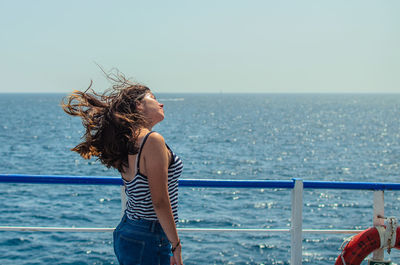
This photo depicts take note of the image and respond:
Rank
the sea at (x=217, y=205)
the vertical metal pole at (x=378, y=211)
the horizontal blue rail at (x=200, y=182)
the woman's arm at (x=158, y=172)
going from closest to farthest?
the woman's arm at (x=158, y=172) < the horizontal blue rail at (x=200, y=182) < the vertical metal pole at (x=378, y=211) < the sea at (x=217, y=205)

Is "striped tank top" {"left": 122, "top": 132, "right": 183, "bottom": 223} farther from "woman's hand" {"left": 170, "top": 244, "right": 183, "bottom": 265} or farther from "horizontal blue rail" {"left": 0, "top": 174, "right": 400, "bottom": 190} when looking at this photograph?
"horizontal blue rail" {"left": 0, "top": 174, "right": 400, "bottom": 190}

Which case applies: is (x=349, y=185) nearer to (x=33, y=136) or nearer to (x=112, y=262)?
(x=112, y=262)

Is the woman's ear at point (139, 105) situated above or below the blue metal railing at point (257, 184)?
above

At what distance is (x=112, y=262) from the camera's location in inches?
421

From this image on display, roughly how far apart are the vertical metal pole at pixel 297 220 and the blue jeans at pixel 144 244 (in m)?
1.13

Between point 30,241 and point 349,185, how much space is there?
35.7ft

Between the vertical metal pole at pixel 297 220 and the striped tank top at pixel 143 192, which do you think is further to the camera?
the vertical metal pole at pixel 297 220

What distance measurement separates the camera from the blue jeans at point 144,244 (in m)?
Answer: 2.16

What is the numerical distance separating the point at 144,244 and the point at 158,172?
0.36 m

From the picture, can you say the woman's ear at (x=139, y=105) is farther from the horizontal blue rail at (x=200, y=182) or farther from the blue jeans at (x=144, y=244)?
the horizontal blue rail at (x=200, y=182)

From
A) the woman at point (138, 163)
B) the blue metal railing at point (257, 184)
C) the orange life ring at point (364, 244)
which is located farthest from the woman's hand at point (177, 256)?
the orange life ring at point (364, 244)

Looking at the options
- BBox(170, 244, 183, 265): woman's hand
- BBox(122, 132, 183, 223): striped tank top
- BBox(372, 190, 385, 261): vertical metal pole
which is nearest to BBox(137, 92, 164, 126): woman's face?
BBox(122, 132, 183, 223): striped tank top

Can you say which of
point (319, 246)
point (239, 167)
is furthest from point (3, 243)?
point (239, 167)

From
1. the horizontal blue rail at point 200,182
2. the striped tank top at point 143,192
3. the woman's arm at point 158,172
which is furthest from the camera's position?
the horizontal blue rail at point 200,182
